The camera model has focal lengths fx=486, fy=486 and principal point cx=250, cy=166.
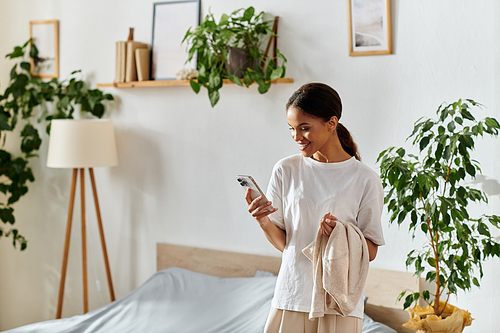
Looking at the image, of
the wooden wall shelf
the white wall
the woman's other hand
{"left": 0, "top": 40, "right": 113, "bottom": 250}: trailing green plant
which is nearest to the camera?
the woman's other hand

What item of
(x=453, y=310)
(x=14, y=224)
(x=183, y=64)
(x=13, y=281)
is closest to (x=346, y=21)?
(x=183, y=64)

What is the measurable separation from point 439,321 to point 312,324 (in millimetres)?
864

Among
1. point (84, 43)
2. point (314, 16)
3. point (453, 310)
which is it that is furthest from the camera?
point (84, 43)

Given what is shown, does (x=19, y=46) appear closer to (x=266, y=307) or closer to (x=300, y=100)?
(x=266, y=307)

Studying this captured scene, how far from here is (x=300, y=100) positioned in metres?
1.36

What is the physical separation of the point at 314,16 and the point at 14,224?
2486 millimetres

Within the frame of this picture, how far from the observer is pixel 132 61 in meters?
2.89

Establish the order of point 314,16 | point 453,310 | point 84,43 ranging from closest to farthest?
1. point 453,310
2. point 314,16
3. point 84,43

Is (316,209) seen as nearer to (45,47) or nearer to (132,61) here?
(132,61)

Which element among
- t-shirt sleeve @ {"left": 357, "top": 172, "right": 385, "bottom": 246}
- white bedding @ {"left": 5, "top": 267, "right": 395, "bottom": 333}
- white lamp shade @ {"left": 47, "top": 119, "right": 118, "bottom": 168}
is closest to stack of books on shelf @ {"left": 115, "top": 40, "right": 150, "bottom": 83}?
white lamp shade @ {"left": 47, "top": 119, "right": 118, "bottom": 168}

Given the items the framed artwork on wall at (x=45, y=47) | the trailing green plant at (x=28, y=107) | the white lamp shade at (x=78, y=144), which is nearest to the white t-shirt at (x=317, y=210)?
the white lamp shade at (x=78, y=144)

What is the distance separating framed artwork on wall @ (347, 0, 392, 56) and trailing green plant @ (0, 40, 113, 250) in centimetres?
155

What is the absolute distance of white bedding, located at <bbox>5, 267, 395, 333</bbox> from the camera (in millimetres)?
2318

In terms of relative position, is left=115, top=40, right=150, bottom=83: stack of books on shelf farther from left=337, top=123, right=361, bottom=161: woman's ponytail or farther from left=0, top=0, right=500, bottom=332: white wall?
left=337, top=123, right=361, bottom=161: woman's ponytail
